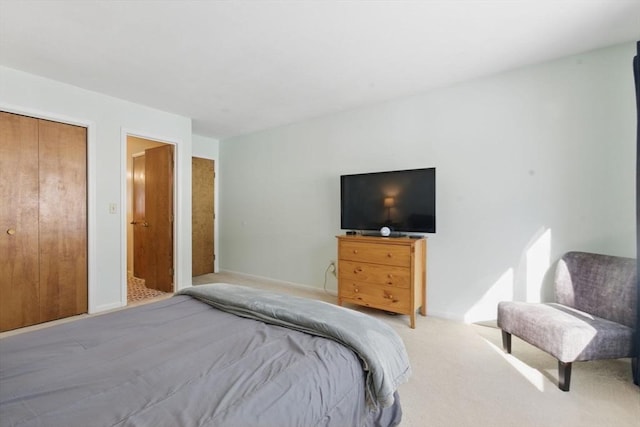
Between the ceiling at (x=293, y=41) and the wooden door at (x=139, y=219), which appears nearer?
the ceiling at (x=293, y=41)

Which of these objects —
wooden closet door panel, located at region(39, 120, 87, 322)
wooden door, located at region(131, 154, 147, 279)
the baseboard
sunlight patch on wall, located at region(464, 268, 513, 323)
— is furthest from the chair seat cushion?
wooden door, located at region(131, 154, 147, 279)

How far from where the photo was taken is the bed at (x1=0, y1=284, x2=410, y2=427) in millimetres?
879

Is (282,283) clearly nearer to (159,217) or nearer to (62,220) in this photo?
(159,217)

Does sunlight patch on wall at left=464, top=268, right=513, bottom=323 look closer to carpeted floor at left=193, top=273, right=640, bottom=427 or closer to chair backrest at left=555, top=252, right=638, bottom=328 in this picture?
carpeted floor at left=193, top=273, right=640, bottom=427

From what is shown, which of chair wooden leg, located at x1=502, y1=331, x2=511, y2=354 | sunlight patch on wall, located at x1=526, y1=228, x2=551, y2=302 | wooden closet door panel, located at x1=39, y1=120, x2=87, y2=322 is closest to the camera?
chair wooden leg, located at x1=502, y1=331, x2=511, y2=354

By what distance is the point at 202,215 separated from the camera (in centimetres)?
530

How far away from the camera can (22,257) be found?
289 cm

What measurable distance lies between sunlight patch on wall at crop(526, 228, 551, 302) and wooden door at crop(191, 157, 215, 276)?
4.74 metres

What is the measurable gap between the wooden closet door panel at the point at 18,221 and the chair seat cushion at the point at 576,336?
4427 millimetres

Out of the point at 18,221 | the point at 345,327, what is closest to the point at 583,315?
the point at 345,327

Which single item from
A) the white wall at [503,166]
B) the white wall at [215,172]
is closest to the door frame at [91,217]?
the white wall at [215,172]

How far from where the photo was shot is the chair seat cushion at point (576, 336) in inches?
73.0

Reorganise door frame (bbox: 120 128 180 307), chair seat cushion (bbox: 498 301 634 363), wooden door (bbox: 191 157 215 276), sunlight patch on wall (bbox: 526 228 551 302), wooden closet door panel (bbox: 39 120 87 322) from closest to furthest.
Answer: chair seat cushion (bbox: 498 301 634 363) < sunlight patch on wall (bbox: 526 228 551 302) < wooden closet door panel (bbox: 39 120 87 322) < door frame (bbox: 120 128 180 307) < wooden door (bbox: 191 157 215 276)

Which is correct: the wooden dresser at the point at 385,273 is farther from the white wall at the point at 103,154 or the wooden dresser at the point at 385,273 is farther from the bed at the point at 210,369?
the white wall at the point at 103,154
